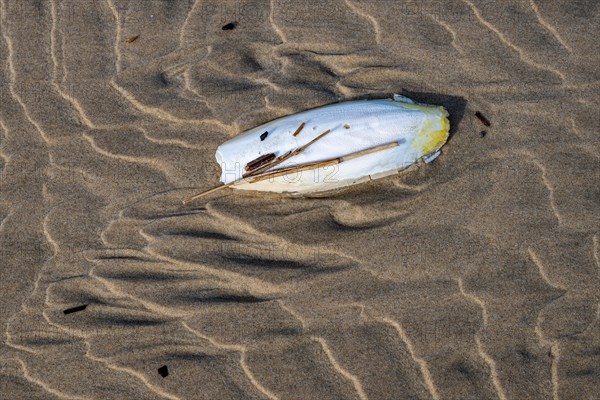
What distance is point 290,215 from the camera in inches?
123

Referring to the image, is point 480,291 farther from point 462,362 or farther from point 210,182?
point 210,182

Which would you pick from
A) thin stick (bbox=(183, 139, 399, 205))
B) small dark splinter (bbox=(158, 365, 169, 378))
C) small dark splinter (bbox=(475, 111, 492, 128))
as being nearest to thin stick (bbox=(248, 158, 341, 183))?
thin stick (bbox=(183, 139, 399, 205))

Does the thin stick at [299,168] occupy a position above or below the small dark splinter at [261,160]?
below

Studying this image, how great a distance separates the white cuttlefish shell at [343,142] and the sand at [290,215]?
0.12 meters

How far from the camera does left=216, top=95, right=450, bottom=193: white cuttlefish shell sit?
3.03 meters

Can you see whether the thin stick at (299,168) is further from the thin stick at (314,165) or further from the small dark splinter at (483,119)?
the small dark splinter at (483,119)

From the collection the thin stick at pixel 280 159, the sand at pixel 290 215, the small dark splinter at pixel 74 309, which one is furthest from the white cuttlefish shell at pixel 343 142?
the small dark splinter at pixel 74 309

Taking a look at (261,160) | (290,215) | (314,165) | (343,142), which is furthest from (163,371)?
(343,142)

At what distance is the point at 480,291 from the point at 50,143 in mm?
2663

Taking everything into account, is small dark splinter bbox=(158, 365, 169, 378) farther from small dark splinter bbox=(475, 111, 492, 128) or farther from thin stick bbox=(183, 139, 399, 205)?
small dark splinter bbox=(475, 111, 492, 128)

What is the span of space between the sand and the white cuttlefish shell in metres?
0.12

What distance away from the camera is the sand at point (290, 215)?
118 inches

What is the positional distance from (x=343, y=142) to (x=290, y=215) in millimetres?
521

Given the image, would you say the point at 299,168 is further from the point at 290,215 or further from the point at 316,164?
the point at 290,215
